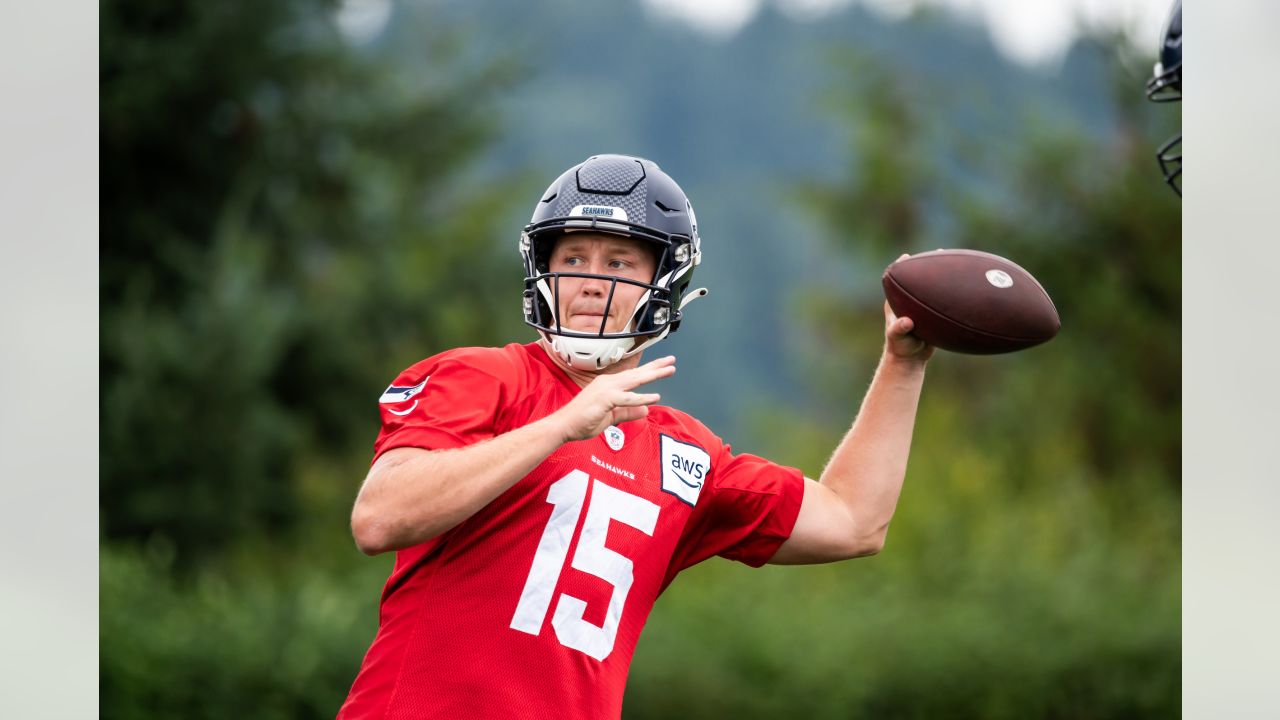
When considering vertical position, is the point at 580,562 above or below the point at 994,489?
below

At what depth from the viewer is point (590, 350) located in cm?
278

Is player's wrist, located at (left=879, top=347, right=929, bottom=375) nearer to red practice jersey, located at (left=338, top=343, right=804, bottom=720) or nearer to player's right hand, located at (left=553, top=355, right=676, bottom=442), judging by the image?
red practice jersey, located at (left=338, top=343, right=804, bottom=720)

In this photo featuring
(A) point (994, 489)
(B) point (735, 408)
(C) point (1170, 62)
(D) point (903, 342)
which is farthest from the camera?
(B) point (735, 408)

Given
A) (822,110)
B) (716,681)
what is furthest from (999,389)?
(716,681)

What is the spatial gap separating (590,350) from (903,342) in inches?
33.9

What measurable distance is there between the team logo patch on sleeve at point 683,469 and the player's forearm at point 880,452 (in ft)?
1.40

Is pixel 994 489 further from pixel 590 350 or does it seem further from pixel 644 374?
pixel 644 374

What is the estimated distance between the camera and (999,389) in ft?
39.0

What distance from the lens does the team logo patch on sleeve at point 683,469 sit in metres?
2.90

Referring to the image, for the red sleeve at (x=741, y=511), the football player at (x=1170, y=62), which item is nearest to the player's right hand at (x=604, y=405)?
the red sleeve at (x=741, y=511)

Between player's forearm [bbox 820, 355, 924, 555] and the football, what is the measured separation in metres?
0.13

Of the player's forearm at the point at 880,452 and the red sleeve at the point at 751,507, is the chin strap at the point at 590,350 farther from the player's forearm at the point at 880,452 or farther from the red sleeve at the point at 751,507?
the player's forearm at the point at 880,452

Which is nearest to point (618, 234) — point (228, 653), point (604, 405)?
point (604, 405)
